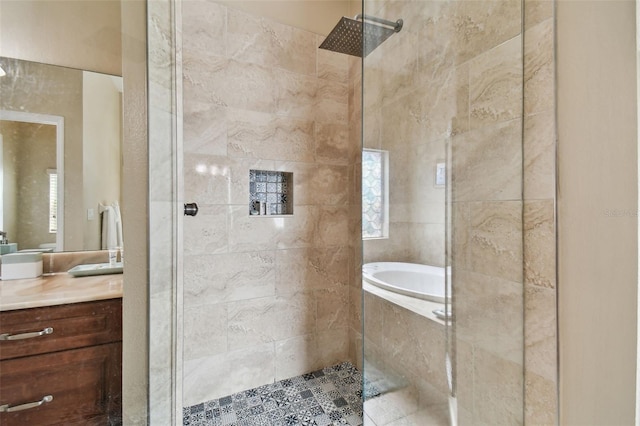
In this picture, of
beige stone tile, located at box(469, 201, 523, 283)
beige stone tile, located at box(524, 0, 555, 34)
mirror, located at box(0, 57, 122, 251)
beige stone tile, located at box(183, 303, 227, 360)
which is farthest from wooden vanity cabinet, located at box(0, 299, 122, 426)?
beige stone tile, located at box(524, 0, 555, 34)

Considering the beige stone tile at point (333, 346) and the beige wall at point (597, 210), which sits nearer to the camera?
the beige wall at point (597, 210)

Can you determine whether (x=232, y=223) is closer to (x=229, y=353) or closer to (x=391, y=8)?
(x=229, y=353)

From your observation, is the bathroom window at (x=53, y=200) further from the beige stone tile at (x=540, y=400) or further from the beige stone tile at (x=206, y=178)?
the beige stone tile at (x=540, y=400)

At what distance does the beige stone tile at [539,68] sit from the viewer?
2.54 ft

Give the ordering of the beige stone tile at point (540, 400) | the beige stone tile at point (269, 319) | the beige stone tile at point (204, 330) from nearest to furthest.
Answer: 1. the beige stone tile at point (540, 400)
2. the beige stone tile at point (204, 330)
3. the beige stone tile at point (269, 319)

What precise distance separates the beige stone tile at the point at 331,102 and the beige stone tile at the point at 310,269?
0.96 meters

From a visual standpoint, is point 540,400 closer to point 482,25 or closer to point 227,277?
point 482,25

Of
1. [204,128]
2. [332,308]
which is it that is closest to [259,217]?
[204,128]

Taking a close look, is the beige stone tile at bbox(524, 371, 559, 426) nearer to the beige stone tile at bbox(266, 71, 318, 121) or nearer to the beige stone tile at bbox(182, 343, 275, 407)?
the beige stone tile at bbox(182, 343, 275, 407)

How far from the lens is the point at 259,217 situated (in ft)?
5.87

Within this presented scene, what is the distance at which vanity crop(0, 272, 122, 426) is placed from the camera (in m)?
0.94

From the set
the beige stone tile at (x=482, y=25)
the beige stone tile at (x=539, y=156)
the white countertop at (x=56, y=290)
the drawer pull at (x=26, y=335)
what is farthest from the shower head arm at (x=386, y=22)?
the drawer pull at (x=26, y=335)

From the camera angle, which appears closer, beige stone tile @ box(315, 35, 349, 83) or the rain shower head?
the rain shower head

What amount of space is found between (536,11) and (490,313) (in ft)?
3.12
